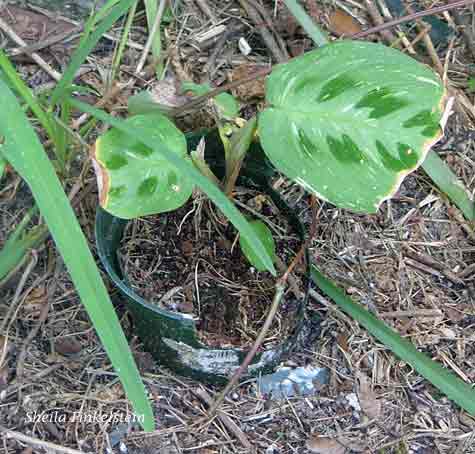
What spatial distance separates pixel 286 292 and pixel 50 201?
1.73 feet

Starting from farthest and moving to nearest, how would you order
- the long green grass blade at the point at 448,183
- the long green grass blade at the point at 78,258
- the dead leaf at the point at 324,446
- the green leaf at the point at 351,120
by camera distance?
the long green grass blade at the point at 448,183, the dead leaf at the point at 324,446, the green leaf at the point at 351,120, the long green grass blade at the point at 78,258

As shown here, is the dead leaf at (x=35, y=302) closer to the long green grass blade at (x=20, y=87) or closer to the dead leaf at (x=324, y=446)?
the long green grass blade at (x=20, y=87)

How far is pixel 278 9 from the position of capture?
4.97ft

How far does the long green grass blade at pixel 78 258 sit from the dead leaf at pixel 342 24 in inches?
36.4

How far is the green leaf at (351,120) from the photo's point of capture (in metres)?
0.92

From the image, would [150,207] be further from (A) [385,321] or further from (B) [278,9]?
(B) [278,9]

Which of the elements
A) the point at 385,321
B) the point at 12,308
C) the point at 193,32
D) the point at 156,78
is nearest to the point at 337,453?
the point at 385,321

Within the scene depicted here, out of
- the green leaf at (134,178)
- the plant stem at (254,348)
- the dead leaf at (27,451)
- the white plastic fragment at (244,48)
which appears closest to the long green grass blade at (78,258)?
the green leaf at (134,178)

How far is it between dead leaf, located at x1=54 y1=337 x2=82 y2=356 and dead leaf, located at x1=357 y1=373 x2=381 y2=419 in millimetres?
517

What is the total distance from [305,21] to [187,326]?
0.66 meters

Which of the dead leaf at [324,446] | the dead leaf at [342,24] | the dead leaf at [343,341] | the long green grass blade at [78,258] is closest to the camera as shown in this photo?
the long green grass blade at [78,258]

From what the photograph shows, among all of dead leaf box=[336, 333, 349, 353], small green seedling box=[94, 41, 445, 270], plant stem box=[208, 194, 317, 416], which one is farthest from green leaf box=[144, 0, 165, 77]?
dead leaf box=[336, 333, 349, 353]

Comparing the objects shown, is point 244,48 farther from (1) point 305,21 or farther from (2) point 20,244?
(2) point 20,244

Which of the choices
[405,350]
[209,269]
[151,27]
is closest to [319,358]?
[405,350]
